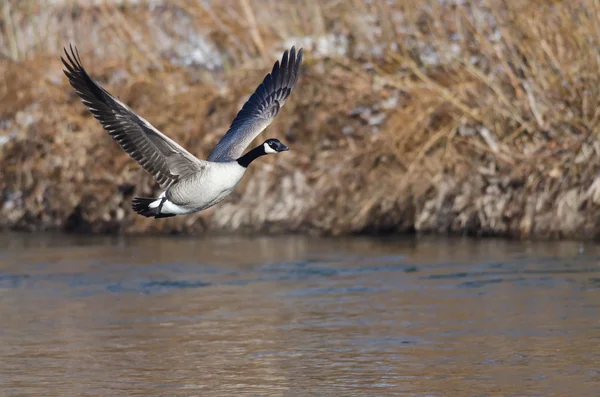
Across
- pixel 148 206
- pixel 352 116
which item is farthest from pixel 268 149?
pixel 352 116

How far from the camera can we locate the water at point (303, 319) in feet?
26.9

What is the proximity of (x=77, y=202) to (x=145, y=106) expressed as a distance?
2.09 meters

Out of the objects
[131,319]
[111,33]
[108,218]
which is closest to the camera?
[131,319]

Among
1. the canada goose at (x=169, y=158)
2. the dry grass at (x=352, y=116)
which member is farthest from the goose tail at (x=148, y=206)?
the dry grass at (x=352, y=116)

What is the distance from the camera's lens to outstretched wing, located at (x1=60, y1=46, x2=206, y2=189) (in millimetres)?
9516

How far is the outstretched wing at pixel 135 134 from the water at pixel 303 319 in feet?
4.77

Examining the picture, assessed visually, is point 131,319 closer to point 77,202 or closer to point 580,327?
point 580,327

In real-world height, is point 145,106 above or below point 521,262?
above

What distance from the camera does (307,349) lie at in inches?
372

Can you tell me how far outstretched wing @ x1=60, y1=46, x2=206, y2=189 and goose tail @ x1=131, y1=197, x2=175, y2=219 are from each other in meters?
0.19

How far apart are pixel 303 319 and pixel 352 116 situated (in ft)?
27.5

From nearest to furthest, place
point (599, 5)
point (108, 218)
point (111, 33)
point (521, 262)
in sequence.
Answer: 1. point (521, 262)
2. point (599, 5)
3. point (108, 218)
4. point (111, 33)

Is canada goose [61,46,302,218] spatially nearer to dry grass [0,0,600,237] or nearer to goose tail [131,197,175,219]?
goose tail [131,197,175,219]

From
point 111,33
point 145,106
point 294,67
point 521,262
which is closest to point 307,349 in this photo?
point 294,67
